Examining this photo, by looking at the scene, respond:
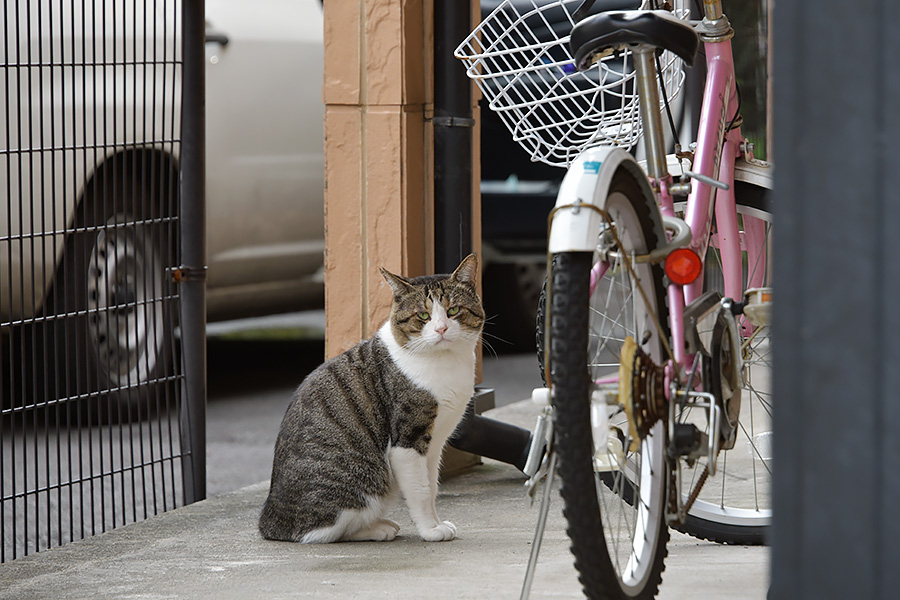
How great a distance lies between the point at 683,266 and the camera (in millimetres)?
2012

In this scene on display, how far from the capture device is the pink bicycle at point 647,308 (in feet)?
5.80

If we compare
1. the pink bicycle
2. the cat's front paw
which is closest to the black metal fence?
the cat's front paw

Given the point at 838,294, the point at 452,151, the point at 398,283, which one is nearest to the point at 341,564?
the point at 398,283

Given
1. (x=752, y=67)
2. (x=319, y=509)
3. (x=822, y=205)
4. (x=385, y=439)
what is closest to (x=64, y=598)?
(x=319, y=509)

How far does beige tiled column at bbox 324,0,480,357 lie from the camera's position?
343 centimetres

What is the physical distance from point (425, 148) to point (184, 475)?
1320 mm

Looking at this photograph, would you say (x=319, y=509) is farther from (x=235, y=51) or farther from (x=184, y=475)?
(x=235, y=51)

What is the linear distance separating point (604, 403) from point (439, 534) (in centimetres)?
123

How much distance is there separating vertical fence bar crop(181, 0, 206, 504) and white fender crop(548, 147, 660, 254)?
1955mm

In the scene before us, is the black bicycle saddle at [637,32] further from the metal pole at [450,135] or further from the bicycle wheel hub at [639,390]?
the metal pole at [450,135]

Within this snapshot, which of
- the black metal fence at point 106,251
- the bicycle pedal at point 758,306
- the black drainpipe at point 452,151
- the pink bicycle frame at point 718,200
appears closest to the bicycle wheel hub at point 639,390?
the pink bicycle frame at point 718,200

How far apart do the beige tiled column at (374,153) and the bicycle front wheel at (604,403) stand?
3.72 ft

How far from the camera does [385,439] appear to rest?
2.99 m

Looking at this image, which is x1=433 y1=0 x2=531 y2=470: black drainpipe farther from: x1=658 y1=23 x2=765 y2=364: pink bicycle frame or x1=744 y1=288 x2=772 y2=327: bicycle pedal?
x1=744 y1=288 x2=772 y2=327: bicycle pedal
